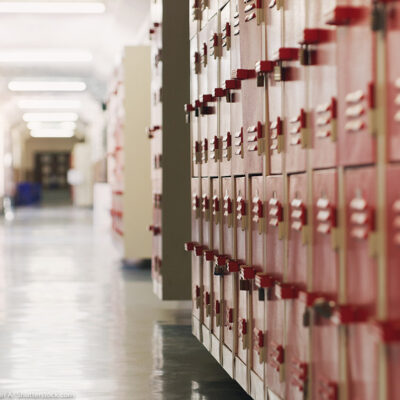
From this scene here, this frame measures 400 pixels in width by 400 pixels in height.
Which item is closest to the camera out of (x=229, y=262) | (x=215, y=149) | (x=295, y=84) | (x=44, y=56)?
(x=295, y=84)

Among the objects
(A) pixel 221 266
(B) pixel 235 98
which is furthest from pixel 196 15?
(A) pixel 221 266

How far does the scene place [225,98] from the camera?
4.52 m

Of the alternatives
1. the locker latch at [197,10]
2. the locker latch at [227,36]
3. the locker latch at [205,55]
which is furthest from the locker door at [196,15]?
the locker latch at [227,36]

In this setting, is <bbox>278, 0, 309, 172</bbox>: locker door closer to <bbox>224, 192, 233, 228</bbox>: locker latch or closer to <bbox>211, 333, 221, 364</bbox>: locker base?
<bbox>224, 192, 233, 228</bbox>: locker latch

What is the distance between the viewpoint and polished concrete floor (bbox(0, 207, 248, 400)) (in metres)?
4.81

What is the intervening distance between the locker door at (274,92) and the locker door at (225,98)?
80 centimetres

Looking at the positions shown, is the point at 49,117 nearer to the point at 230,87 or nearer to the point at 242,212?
the point at 230,87

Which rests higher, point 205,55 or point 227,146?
point 205,55

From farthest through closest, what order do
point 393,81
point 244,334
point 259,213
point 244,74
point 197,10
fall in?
point 197,10 → point 244,334 → point 244,74 → point 259,213 → point 393,81

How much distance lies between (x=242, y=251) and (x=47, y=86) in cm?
1818

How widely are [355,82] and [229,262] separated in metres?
1.83

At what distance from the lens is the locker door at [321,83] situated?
2732 mm

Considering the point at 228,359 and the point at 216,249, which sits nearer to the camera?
the point at 228,359

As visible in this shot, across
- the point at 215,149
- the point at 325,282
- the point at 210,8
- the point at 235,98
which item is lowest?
the point at 325,282
